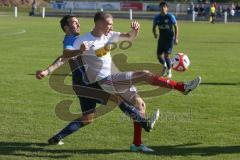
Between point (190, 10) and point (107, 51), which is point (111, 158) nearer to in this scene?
point (107, 51)

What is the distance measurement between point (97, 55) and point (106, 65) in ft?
0.66

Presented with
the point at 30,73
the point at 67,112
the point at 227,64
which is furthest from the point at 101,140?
the point at 227,64

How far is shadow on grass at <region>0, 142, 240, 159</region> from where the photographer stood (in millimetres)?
7484

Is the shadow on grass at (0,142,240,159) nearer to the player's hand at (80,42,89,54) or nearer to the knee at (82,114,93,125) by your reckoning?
the knee at (82,114,93,125)

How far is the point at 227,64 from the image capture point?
18.9 m

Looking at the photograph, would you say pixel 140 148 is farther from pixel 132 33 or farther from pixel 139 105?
pixel 132 33

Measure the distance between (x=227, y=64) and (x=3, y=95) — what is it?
9448 millimetres

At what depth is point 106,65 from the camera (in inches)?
295

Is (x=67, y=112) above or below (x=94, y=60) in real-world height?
below

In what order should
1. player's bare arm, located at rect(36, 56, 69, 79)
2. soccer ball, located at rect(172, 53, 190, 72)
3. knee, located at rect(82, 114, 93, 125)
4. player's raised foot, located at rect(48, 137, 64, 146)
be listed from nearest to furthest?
player's bare arm, located at rect(36, 56, 69, 79)
knee, located at rect(82, 114, 93, 125)
player's raised foot, located at rect(48, 137, 64, 146)
soccer ball, located at rect(172, 53, 190, 72)

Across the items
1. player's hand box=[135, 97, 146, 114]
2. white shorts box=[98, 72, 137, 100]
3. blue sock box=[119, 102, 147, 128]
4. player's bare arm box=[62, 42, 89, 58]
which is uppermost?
player's bare arm box=[62, 42, 89, 58]

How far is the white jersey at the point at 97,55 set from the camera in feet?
23.9

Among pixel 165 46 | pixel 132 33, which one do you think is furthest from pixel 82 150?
pixel 165 46

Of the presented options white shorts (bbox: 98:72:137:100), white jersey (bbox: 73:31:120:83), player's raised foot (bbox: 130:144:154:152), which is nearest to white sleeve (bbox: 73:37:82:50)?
white jersey (bbox: 73:31:120:83)
